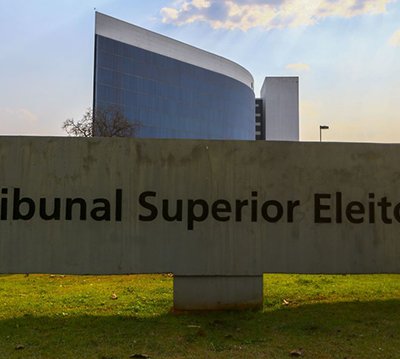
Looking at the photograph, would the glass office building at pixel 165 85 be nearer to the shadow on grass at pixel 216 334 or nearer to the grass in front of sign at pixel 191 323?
the grass in front of sign at pixel 191 323

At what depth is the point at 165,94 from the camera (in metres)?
63.2

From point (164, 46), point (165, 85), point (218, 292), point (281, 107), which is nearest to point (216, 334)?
point (218, 292)

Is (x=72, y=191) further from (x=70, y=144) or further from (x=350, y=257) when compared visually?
(x=350, y=257)

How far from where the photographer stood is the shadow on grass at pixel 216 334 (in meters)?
4.69

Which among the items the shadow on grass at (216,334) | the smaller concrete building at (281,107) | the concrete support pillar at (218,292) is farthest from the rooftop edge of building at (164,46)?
the shadow on grass at (216,334)

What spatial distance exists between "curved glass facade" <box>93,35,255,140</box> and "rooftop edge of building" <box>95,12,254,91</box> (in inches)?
36.6

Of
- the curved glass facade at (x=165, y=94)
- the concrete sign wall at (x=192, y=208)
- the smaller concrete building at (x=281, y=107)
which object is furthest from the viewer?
the smaller concrete building at (x=281, y=107)

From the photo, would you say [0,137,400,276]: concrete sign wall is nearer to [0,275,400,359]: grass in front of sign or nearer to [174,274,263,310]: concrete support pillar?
[174,274,263,310]: concrete support pillar

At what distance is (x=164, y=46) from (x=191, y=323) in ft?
209

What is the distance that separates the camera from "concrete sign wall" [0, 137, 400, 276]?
21.2ft

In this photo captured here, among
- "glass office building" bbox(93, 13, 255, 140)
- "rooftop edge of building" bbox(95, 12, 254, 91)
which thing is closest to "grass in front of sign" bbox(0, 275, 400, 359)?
"glass office building" bbox(93, 13, 255, 140)

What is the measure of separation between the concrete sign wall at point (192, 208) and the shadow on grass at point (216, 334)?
0.71 meters

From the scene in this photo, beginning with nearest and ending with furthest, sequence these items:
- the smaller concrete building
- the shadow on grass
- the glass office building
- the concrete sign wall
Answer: the shadow on grass, the concrete sign wall, the glass office building, the smaller concrete building

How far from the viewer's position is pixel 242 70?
79812mm
